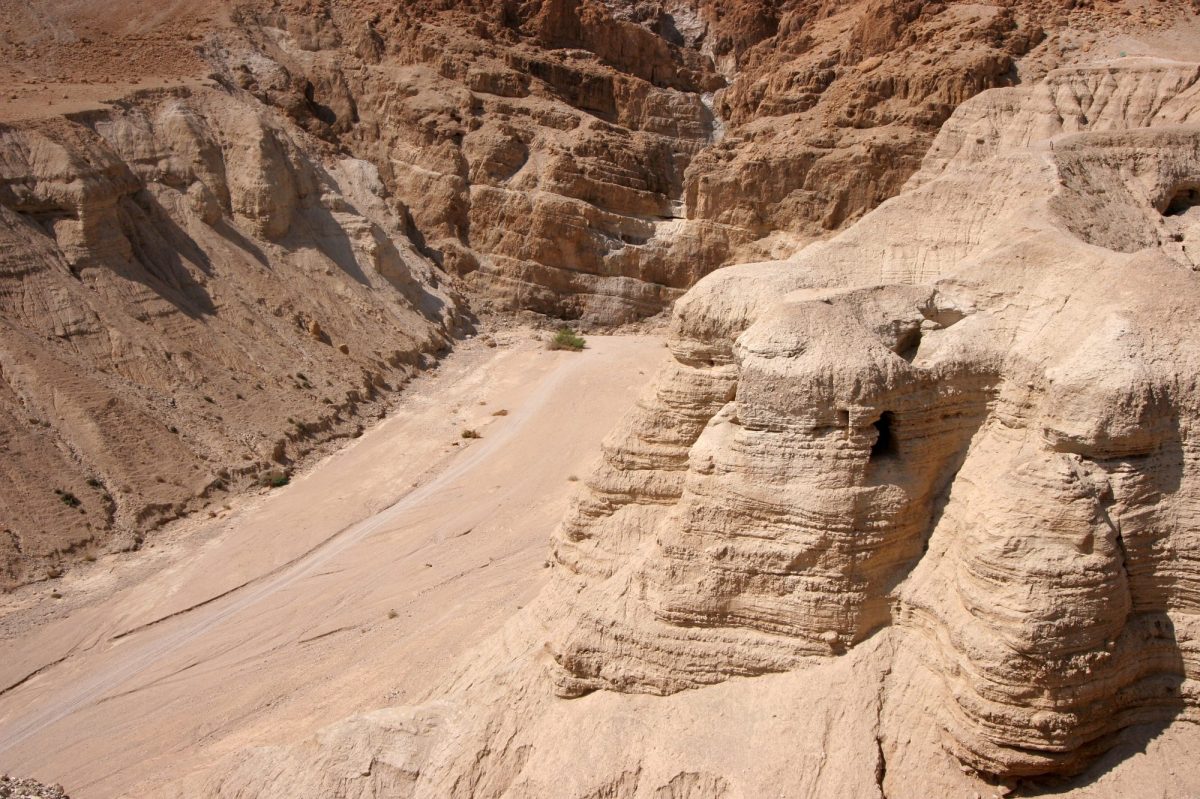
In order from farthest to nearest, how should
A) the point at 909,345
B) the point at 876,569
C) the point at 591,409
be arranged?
1. the point at 591,409
2. the point at 909,345
3. the point at 876,569

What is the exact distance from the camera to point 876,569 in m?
9.82

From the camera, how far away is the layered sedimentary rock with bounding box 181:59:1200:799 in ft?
28.9

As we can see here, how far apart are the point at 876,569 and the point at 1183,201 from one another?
9258mm

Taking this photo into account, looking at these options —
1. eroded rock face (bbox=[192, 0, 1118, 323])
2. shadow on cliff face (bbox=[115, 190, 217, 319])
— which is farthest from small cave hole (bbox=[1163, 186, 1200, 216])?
Answer: shadow on cliff face (bbox=[115, 190, 217, 319])

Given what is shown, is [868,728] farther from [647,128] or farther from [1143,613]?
[647,128]

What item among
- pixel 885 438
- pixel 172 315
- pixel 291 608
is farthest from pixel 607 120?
pixel 885 438

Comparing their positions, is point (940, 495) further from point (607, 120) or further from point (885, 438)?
point (607, 120)

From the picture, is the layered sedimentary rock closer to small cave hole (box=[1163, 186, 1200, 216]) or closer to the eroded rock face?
small cave hole (box=[1163, 186, 1200, 216])

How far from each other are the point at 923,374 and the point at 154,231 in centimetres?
2631

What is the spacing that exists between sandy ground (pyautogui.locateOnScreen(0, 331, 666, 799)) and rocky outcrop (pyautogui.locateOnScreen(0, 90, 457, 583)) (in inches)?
64.7

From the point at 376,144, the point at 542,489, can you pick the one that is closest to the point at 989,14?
the point at 542,489

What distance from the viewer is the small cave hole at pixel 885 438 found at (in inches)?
389

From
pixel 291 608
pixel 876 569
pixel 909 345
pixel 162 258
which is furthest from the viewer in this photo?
pixel 162 258

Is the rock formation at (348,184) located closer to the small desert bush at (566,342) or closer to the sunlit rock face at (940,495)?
the small desert bush at (566,342)
